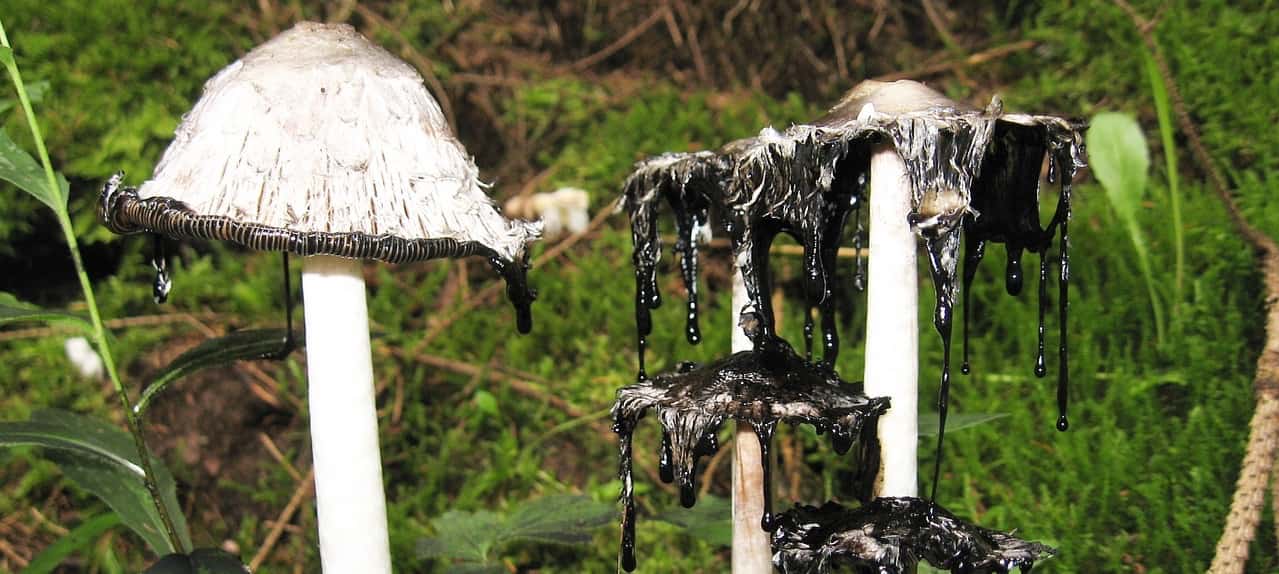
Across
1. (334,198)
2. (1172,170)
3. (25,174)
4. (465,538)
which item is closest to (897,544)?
(334,198)

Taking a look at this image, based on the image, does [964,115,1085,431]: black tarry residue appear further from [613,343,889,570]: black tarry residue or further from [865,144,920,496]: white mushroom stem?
[613,343,889,570]: black tarry residue

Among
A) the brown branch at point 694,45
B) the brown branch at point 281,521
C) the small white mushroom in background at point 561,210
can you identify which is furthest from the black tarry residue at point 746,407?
the brown branch at point 694,45

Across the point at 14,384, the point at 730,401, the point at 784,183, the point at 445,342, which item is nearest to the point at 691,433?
the point at 730,401

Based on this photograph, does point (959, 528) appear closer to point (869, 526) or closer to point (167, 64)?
point (869, 526)

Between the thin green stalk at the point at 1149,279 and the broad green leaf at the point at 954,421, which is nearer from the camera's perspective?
the broad green leaf at the point at 954,421

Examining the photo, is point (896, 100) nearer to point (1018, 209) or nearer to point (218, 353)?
point (1018, 209)

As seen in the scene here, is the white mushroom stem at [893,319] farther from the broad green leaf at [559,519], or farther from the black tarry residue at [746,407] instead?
the broad green leaf at [559,519]
